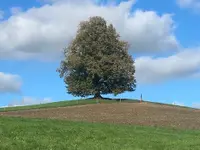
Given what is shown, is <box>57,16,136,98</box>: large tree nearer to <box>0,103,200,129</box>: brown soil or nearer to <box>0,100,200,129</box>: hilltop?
<box>0,100,200,129</box>: hilltop

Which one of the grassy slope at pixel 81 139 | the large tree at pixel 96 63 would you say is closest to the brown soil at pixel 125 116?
the grassy slope at pixel 81 139

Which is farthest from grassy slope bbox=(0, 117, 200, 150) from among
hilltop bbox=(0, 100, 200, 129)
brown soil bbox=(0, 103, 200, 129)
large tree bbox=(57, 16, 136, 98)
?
large tree bbox=(57, 16, 136, 98)

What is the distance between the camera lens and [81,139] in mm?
23672

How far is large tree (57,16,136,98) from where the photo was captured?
2913 inches

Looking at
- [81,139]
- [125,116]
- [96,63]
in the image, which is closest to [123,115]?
[125,116]

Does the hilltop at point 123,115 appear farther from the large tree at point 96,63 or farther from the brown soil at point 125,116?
the large tree at point 96,63

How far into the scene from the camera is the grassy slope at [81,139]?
836 inches

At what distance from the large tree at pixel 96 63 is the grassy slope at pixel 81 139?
150 feet

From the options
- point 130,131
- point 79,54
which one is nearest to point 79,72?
point 79,54

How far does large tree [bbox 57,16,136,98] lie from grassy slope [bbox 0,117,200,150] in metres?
45.9

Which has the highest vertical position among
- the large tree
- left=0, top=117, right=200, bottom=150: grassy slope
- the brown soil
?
the large tree

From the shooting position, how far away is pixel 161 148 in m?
23.5

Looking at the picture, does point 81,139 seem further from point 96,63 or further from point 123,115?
point 96,63

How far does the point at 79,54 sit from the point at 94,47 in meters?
2.91
